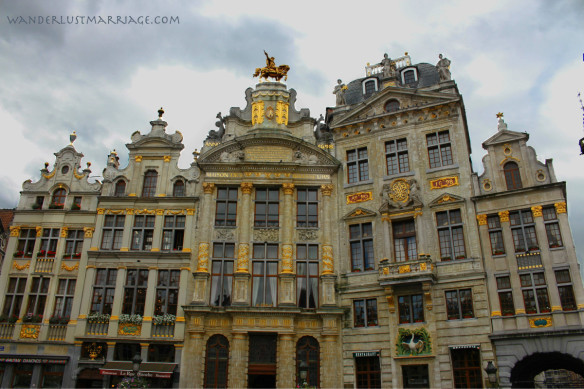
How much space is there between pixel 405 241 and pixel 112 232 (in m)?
17.8

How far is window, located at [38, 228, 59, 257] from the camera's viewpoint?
1180 inches

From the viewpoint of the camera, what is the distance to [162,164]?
32.1 metres

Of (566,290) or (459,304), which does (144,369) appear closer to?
(459,304)

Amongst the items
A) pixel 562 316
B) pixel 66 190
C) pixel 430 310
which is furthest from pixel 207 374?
pixel 562 316

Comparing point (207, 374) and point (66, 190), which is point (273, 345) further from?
point (66, 190)

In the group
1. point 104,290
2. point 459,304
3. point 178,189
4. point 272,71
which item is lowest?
point 459,304

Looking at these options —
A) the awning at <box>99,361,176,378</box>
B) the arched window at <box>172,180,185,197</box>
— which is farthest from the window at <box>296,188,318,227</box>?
the awning at <box>99,361,176,378</box>

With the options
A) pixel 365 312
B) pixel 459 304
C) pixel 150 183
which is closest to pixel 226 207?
pixel 150 183

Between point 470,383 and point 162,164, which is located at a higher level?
point 162,164

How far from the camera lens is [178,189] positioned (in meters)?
31.7

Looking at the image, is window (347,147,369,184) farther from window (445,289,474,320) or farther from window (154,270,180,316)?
window (154,270,180,316)

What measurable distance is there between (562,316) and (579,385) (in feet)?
11.8

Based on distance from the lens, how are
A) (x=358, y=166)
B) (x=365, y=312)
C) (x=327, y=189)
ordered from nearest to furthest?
1. (x=365, y=312)
2. (x=327, y=189)
3. (x=358, y=166)

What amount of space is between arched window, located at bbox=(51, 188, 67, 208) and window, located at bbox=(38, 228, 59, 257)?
1726 mm
